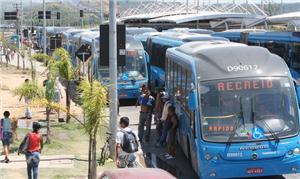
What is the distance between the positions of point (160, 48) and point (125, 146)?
679 inches

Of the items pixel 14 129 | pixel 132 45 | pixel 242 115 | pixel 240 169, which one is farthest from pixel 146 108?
pixel 132 45

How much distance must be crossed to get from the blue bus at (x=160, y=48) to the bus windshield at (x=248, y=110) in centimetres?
1262

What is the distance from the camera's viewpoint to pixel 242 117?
12.3 meters

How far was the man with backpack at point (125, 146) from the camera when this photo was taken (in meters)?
12.0

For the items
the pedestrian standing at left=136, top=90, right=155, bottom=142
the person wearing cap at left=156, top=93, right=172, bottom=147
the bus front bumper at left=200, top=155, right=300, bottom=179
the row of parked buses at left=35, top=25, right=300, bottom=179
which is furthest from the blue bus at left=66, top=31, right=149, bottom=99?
the bus front bumper at left=200, top=155, right=300, bottom=179

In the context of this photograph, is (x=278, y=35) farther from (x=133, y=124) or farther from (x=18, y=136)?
(x=18, y=136)

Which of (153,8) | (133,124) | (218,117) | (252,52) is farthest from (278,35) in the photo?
Result: (153,8)

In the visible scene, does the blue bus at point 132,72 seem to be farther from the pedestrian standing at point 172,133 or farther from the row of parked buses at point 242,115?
the row of parked buses at point 242,115

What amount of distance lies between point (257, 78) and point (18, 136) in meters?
9.02

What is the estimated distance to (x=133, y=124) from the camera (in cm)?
2202

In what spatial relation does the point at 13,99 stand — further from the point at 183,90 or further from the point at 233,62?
the point at 233,62

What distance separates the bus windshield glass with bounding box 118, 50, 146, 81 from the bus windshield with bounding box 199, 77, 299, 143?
14.5 meters

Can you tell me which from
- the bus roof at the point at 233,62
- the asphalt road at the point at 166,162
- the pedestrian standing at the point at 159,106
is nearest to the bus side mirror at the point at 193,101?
the bus roof at the point at 233,62

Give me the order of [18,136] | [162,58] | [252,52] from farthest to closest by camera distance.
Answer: [162,58] → [18,136] → [252,52]
